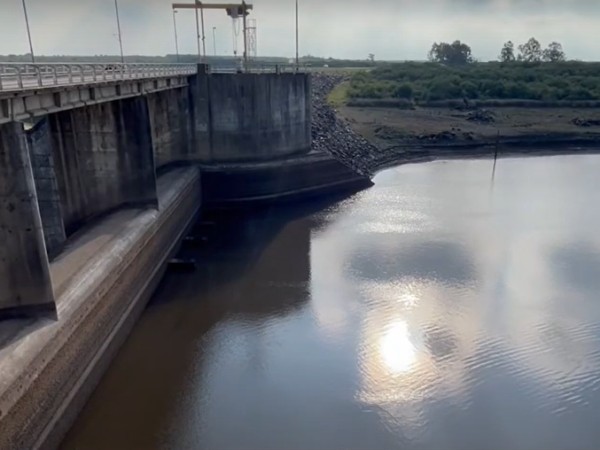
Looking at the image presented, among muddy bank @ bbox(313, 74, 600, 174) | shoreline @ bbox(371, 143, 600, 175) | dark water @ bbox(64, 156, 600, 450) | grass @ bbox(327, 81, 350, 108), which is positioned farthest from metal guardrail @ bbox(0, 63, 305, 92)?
grass @ bbox(327, 81, 350, 108)

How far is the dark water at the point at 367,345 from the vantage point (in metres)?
→ 10.4

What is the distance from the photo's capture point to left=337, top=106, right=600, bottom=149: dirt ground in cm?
4078

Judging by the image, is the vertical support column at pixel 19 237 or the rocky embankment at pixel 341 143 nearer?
the vertical support column at pixel 19 237

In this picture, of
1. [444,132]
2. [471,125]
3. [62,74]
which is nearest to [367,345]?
[62,74]

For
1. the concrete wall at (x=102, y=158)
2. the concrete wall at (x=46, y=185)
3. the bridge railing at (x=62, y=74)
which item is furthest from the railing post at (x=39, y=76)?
the concrete wall at (x=102, y=158)

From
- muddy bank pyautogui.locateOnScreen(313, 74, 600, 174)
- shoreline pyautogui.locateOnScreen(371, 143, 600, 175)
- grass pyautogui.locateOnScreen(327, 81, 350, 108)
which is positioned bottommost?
shoreline pyautogui.locateOnScreen(371, 143, 600, 175)

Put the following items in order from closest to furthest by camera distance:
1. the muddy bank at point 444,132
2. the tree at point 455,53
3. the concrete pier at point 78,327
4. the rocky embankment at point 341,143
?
the concrete pier at point 78,327
the rocky embankment at point 341,143
the muddy bank at point 444,132
the tree at point 455,53

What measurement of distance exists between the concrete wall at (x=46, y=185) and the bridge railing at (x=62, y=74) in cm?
176

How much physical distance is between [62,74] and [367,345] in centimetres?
993

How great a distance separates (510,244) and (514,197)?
8.85 m

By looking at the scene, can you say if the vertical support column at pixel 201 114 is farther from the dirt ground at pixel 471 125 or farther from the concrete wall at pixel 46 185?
the dirt ground at pixel 471 125

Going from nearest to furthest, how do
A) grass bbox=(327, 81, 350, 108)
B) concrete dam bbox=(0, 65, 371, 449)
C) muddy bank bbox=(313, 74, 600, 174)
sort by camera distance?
concrete dam bbox=(0, 65, 371, 449), muddy bank bbox=(313, 74, 600, 174), grass bbox=(327, 81, 350, 108)

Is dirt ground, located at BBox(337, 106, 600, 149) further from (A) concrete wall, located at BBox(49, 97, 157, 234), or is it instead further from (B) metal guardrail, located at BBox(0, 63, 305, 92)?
(A) concrete wall, located at BBox(49, 97, 157, 234)

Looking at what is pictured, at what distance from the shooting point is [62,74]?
41.5 feet
